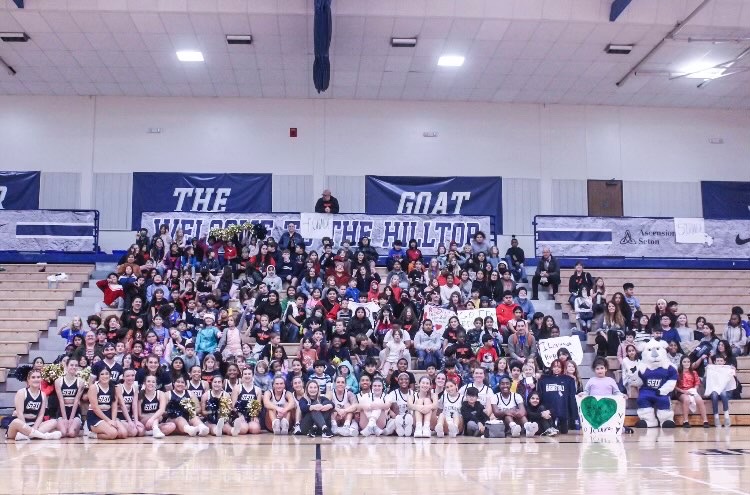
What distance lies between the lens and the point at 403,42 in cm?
1644

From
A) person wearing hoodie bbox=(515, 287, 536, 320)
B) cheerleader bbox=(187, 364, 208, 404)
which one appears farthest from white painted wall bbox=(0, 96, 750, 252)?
cheerleader bbox=(187, 364, 208, 404)

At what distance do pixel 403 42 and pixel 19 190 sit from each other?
1040cm

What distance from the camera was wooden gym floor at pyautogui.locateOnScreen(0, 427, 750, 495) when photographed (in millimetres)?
6223

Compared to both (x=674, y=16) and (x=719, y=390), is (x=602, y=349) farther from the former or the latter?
(x=674, y=16)

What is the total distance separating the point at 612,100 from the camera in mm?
20469

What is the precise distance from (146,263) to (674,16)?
37.5ft

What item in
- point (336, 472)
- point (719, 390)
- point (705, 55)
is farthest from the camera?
point (705, 55)

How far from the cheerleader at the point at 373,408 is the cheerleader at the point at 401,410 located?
9cm

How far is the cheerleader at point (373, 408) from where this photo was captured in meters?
11.2

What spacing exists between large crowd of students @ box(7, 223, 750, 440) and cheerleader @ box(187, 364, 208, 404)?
2 cm

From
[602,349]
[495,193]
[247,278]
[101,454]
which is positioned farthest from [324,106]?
[101,454]

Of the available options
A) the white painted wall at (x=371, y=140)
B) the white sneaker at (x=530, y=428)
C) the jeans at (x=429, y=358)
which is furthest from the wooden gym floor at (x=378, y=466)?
the white painted wall at (x=371, y=140)

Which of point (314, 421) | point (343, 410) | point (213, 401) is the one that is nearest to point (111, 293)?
point (213, 401)

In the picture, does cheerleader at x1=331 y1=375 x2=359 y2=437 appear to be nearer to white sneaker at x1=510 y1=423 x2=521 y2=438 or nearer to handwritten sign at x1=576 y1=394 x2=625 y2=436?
white sneaker at x1=510 y1=423 x2=521 y2=438
